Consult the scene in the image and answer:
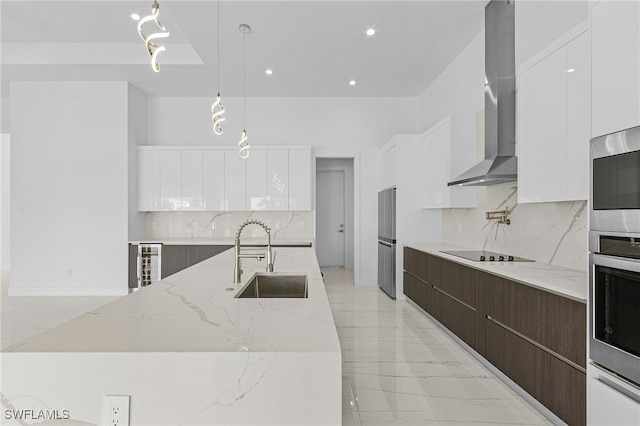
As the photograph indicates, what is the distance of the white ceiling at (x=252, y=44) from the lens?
372 cm

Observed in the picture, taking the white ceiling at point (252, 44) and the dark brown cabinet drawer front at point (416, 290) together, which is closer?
the white ceiling at point (252, 44)

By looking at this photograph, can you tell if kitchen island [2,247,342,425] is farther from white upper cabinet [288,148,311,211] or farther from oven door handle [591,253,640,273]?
white upper cabinet [288,148,311,211]

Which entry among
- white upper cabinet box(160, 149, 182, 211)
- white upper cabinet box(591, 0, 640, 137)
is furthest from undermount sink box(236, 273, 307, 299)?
white upper cabinet box(160, 149, 182, 211)

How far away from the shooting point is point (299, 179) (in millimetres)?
5930

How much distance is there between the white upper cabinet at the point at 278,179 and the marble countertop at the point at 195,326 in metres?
4.08

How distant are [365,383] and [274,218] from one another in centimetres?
392

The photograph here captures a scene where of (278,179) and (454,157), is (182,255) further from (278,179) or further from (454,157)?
(454,157)

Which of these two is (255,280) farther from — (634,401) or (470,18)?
(470,18)

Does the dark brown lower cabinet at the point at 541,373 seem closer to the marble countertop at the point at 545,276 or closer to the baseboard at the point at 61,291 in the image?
the marble countertop at the point at 545,276

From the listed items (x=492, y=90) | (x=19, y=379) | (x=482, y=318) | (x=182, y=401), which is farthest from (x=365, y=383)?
(x=492, y=90)

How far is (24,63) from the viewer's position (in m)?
4.91

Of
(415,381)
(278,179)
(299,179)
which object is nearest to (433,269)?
(415,381)

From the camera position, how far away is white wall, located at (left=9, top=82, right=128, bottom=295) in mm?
5609

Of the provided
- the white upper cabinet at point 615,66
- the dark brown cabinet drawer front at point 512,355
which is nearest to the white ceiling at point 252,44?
the white upper cabinet at point 615,66
